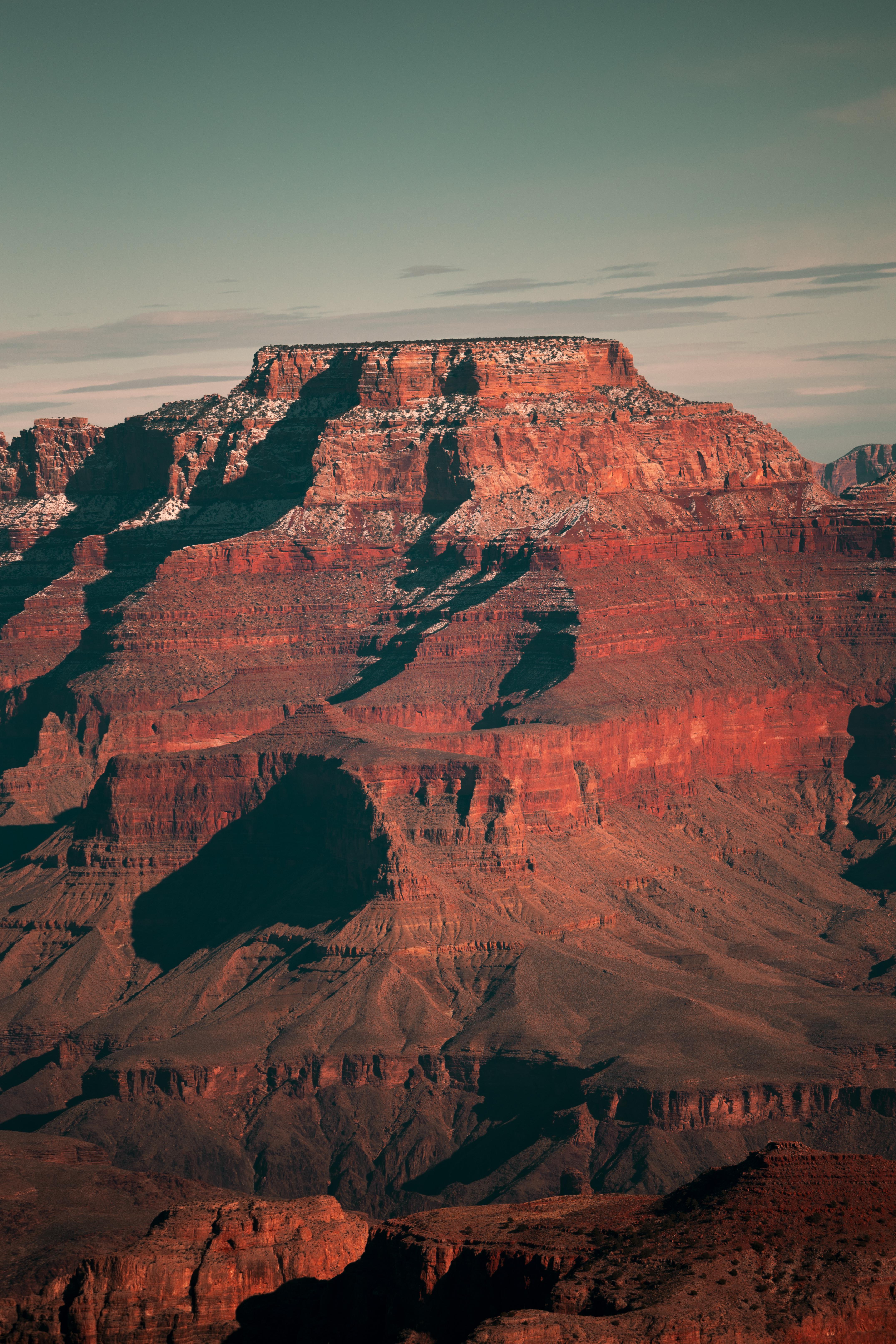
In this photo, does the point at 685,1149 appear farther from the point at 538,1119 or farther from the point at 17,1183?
the point at 17,1183

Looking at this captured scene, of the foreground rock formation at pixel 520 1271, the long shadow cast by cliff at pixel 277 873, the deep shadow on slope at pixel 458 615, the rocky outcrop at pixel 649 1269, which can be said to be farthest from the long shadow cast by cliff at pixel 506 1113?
the deep shadow on slope at pixel 458 615

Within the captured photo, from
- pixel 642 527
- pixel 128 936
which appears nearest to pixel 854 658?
pixel 642 527

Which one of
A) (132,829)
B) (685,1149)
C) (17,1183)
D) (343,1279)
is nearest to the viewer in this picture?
(343,1279)

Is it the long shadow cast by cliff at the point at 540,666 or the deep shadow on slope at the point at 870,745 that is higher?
the long shadow cast by cliff at the point at 540,666

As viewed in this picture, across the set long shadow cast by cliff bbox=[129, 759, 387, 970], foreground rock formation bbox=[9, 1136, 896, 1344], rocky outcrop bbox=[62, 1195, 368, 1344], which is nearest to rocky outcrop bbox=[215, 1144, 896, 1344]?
foreground rock formation bbox=[9, 1136, 896, 1344]

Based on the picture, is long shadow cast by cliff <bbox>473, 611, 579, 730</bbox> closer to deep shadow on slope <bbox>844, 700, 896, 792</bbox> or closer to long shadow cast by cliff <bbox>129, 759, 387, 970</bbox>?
deep shadow on slope <bbox>844, 700, 896, 792</bbox>

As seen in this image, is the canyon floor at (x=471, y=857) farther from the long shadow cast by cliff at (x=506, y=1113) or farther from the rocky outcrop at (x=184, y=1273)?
the rocky outcrop at (x=184, y=1273)
